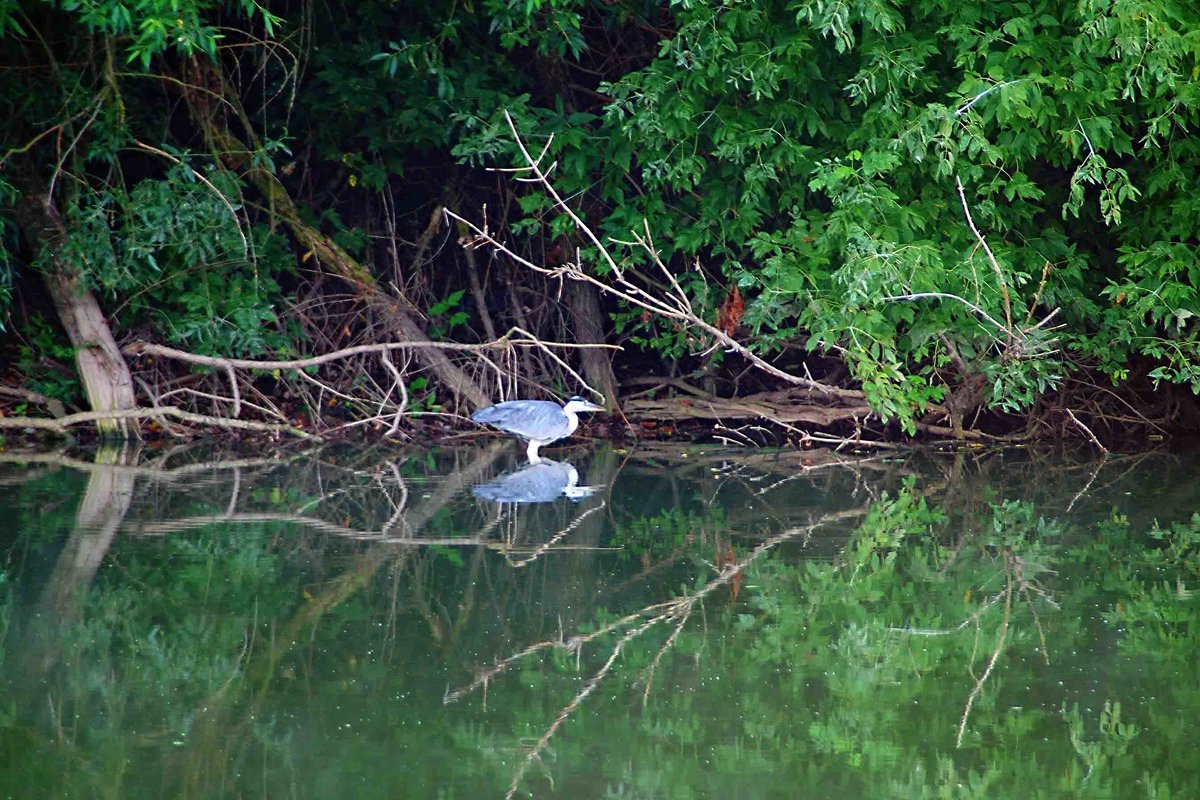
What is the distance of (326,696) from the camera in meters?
3.93

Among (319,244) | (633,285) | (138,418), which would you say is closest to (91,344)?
(138,418)

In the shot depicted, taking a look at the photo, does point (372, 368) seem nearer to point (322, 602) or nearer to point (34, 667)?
A: point (322, 602)

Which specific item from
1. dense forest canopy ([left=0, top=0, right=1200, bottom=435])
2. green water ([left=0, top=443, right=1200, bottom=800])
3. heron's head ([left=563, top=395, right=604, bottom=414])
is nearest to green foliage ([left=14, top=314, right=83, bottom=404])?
dense forest canopy ([left=0, top=0, right=1200, bottom=435])

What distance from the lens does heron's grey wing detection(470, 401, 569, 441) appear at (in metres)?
8.83

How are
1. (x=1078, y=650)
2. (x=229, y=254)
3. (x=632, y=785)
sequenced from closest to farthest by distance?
(x=632, y=785)
(x=1078, y=650)
(x=229, y=254)

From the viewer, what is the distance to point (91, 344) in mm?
9203

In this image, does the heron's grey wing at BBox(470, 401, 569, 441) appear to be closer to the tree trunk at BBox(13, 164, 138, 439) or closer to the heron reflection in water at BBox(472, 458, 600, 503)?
the heron reflection in water at BBox(472, 458, 600, 503)

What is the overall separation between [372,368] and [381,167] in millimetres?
1510

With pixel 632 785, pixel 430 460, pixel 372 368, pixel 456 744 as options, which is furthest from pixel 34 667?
pixel 372 368

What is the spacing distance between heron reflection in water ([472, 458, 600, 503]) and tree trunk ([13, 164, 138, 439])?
2.95 metres

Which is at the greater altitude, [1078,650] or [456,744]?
[456,744]

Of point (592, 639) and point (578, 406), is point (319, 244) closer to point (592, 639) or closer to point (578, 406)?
point (578, 406)

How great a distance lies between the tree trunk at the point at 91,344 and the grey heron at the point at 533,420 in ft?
8.17

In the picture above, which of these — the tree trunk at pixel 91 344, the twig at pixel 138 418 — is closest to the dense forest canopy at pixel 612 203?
the tree trunk at pixel 91 344
